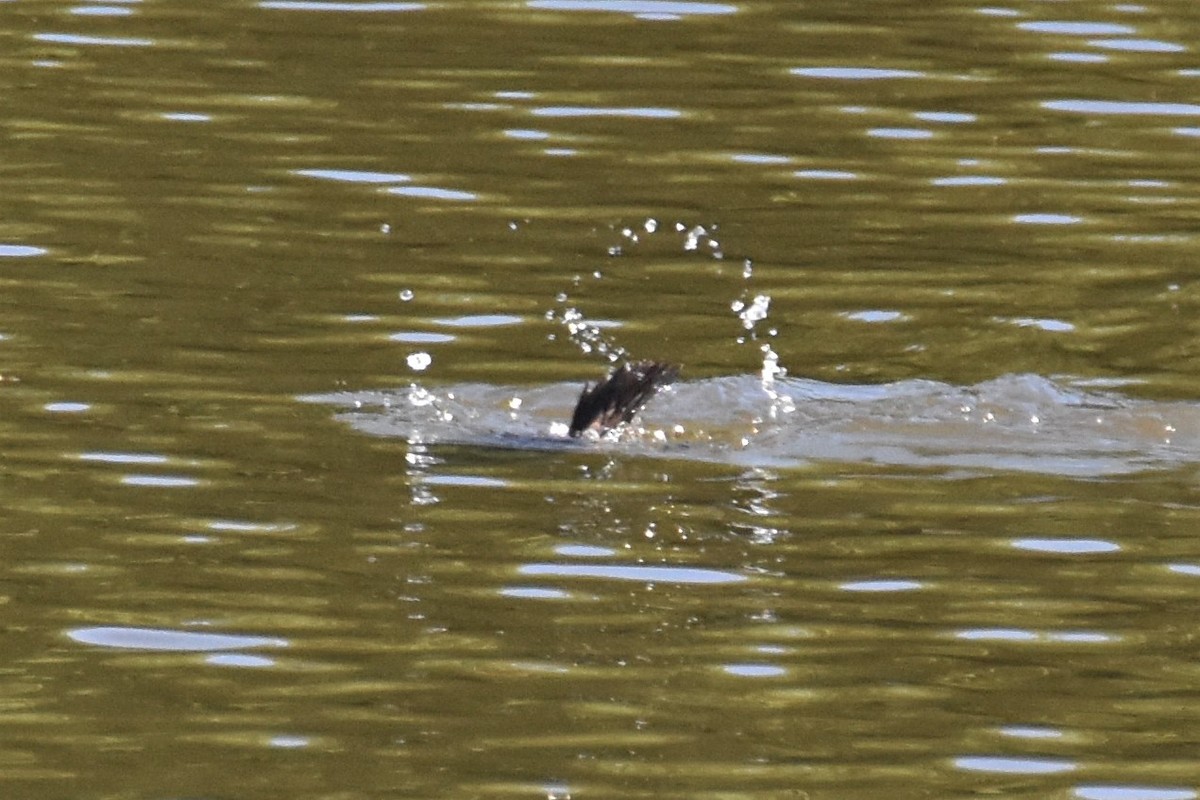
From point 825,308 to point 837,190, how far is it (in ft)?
5.17

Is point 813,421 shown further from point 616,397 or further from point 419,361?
point 419,361

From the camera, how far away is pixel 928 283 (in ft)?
35.2

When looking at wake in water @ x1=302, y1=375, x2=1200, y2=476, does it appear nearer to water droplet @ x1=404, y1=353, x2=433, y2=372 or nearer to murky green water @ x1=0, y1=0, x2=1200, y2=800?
murky green water @ x1=0, y1=0, x2=1200, y2=800

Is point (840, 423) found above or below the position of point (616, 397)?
below

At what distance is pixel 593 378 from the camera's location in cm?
967

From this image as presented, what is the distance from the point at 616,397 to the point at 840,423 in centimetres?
75

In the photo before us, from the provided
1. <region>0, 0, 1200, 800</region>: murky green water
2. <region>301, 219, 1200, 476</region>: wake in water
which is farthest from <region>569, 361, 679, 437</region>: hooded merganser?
<region>0, 0, 1200, 800</region>: murky green water

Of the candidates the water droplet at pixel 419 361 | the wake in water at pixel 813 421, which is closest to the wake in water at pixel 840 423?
the wake in water at pixel 813 421

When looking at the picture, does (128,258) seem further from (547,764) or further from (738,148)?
(547,764)

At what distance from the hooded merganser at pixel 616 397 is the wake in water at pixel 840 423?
66 millimetres

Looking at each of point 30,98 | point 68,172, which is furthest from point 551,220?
point 30,98

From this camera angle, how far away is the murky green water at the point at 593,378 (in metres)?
6.26

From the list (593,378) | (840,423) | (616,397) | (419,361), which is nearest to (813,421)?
(840,423)

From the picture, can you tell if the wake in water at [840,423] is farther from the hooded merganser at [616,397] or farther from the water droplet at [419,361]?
the water droplet at [419,361]
